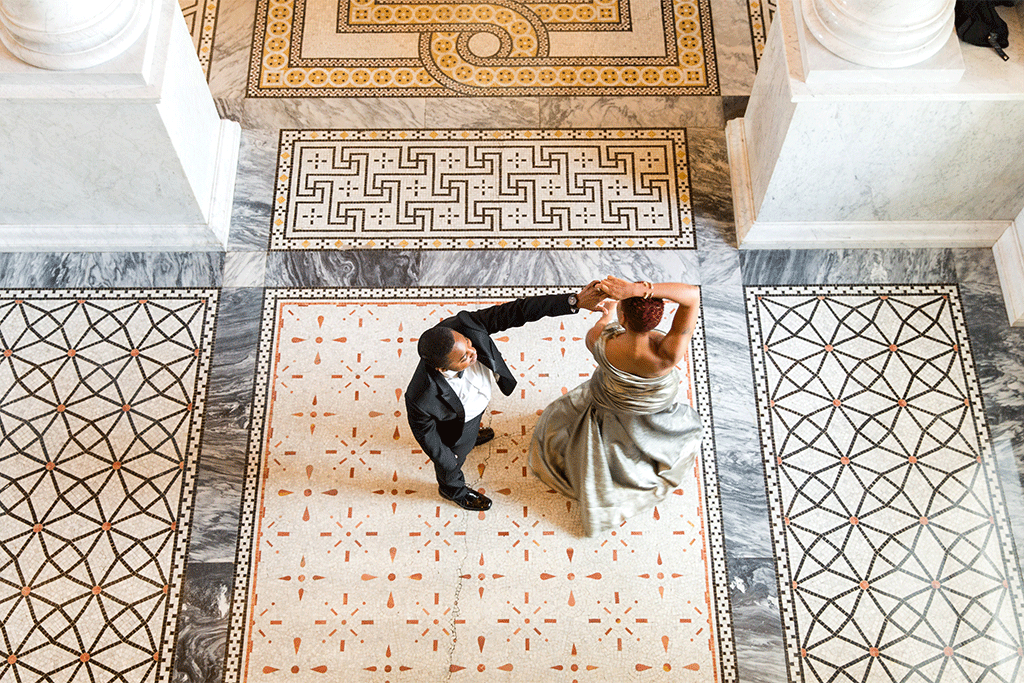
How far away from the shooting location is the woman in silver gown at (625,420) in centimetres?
219

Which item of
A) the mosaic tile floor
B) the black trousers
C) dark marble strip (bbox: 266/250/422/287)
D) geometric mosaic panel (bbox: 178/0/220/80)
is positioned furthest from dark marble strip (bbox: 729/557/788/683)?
geometric mosaic panel (bbox: 178/0/220/80)

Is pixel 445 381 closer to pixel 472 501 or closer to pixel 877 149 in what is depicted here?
pixel 472 501

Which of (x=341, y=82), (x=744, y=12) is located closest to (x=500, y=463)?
(x=341, y=82)

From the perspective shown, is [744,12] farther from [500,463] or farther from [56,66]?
[56,66]

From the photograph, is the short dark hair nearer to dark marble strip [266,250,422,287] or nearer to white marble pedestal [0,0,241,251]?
dark marble strip [266,250,422,287]

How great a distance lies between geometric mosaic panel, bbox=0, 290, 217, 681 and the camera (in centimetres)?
276

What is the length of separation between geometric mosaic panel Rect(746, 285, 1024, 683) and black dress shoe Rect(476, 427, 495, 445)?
1.00 m

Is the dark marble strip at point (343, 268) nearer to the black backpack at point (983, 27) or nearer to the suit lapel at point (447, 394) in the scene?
the suit lapel at point (447, 394)

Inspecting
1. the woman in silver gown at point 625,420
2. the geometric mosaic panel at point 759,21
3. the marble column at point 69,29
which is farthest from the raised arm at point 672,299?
the geometric mosaic panel at point 759,21

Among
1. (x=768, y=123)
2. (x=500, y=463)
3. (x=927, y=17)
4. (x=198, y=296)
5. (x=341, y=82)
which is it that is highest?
(x=927, y=17)

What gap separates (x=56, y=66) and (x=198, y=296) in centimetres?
96

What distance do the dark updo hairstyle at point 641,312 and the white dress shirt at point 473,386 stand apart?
1.70 ft

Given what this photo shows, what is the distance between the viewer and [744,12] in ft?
12.6

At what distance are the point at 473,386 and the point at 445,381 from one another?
0.61 ft
